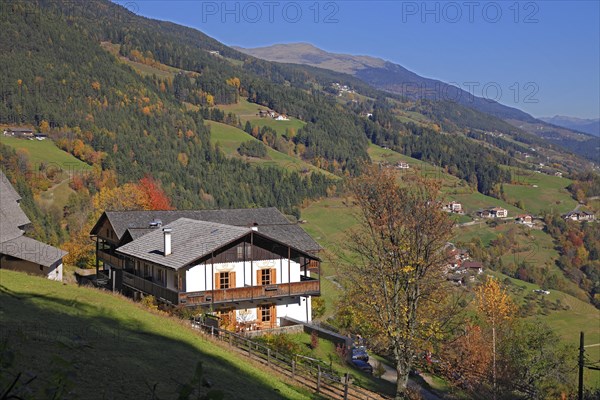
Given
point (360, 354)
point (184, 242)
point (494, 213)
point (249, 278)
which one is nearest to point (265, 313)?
point (249, 278)

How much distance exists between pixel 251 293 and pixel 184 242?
227 inches

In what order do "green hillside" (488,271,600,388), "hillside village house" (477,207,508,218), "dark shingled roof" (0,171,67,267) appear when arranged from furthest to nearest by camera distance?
"hillside village house" (477,207,508,218), "green hillside" (488,271,600,388), "dark shingled roof" (0,171,67,267)

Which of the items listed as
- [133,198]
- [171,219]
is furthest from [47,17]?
[171,219]

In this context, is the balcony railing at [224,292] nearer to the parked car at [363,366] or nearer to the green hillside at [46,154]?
the parked car at [363,366]

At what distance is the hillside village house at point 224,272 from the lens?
1463 inches

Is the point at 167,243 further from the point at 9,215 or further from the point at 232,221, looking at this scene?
the point at 9,215

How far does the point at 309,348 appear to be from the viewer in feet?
115

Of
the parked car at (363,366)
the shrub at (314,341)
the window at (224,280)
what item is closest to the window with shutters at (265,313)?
the window at (224,280)

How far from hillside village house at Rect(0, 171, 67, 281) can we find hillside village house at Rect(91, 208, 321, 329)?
442 cm

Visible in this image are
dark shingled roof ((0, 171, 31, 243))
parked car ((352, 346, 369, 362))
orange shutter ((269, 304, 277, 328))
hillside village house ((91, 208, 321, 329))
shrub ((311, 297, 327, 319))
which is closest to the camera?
parked car ((352, 346, 369, 362))

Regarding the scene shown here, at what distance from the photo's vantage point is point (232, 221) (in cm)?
5119

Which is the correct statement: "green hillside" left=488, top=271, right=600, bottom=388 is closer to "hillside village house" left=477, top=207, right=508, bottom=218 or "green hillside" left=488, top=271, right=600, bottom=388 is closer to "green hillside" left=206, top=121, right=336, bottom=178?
"hillside village house" left=477, top=207, right=508, bottom=218

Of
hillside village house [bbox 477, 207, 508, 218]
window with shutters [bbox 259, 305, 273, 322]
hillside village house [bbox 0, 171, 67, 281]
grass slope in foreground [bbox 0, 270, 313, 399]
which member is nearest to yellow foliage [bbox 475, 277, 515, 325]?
window with shutters [bbox 259, 305, 273, 322]

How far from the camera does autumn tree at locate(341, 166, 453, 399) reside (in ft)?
85.0
